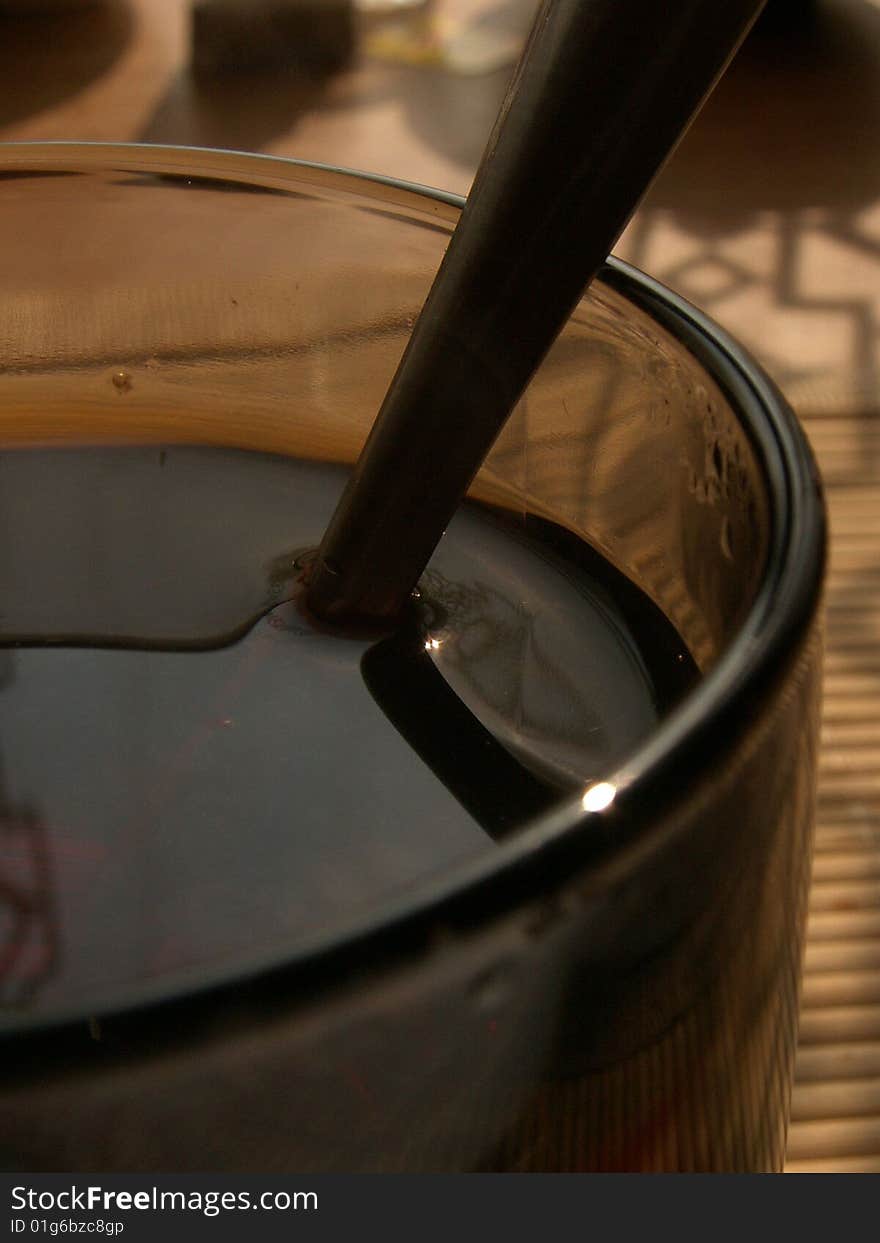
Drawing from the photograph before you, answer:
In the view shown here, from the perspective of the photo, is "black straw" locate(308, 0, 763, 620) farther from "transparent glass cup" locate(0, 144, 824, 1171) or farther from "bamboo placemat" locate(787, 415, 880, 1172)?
"bamboo placemat" locate(787, 415, 880, 1172)

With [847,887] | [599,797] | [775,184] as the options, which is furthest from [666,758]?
[775,184]

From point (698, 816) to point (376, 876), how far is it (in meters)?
0.06

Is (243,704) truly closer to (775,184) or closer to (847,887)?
(847,887)

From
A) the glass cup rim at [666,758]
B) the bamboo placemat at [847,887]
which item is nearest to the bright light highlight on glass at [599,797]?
the glass cup rim at [666,758]

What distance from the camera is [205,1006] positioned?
0.08 meters

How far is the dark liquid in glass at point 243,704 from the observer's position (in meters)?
0.16

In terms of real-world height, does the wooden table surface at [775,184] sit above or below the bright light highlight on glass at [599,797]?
above

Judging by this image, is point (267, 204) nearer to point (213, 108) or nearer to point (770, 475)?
point (770, 475)

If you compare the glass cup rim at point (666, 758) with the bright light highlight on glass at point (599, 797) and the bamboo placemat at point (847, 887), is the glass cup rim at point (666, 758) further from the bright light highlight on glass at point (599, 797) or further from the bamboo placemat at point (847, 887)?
the bamboo placemat at point (847, 887)

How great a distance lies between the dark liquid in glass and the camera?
0.53 feet

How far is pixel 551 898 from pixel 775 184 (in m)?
0.65

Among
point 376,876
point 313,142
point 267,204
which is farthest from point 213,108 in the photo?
point 376,876

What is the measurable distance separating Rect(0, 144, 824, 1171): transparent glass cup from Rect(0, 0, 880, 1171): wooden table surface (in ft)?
0.37

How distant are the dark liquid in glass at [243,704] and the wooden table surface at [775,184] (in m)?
0.10
